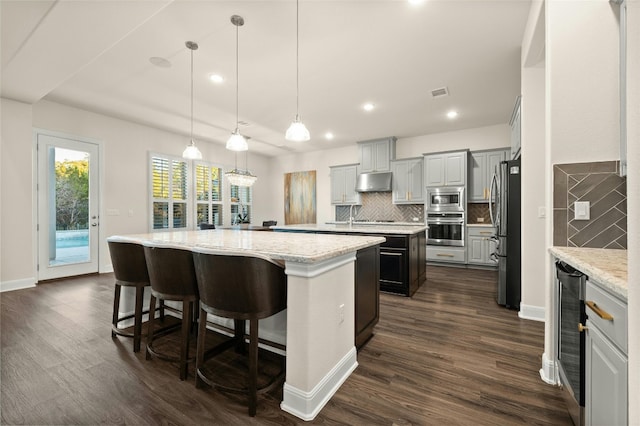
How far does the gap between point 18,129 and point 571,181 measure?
641cm

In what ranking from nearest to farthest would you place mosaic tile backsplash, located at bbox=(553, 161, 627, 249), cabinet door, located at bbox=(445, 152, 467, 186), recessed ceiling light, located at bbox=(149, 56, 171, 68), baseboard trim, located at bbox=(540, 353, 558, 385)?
mosaic tile backsplash, located at bbox=(553, 161, 627, 249) < baseboard trim, located at bbox=(540, 353, 558, 385) < recessed ceiling light, located at bbox=(149, 56, 171, 68) < cabinet door, located at bbox=(445, 152, 467, 186)

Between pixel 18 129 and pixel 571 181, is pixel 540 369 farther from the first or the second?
pixel 18 129

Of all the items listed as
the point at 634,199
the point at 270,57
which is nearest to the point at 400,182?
the point at 270,57

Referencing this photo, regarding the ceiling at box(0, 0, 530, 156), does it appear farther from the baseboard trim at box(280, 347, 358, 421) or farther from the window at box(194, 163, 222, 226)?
the baseboard trim at box(280, 347, 358, 421)

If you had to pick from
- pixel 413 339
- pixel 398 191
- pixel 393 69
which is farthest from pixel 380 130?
pixel 413 339

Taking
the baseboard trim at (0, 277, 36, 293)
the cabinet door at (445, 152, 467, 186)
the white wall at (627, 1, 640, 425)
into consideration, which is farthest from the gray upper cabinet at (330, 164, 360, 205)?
the white wall at (627, 1, 640, 425)

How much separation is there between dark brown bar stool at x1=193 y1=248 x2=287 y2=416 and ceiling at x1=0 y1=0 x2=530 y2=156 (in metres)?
2.11

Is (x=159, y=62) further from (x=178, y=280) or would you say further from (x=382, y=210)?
(x=382, y=210)

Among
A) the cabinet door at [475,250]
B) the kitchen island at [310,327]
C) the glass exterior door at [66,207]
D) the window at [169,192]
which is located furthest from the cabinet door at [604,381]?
the window at [169,192]

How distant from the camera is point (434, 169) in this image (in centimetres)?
586

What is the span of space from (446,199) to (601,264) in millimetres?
4788

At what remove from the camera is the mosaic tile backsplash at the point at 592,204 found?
1615mm

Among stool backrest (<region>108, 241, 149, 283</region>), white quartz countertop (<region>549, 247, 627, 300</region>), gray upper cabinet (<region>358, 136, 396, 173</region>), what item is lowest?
stool backrest (<region>108, 241, 149, 283</region>)

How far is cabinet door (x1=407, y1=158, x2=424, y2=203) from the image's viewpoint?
614 centimetres
